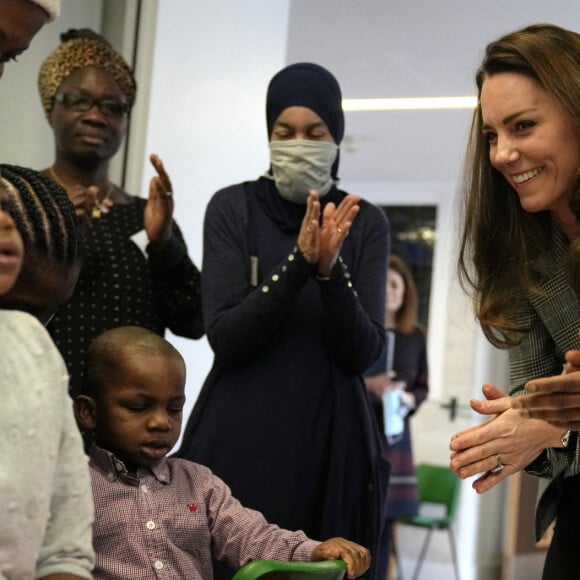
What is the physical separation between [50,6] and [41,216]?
1.30 ft

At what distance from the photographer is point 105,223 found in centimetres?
255

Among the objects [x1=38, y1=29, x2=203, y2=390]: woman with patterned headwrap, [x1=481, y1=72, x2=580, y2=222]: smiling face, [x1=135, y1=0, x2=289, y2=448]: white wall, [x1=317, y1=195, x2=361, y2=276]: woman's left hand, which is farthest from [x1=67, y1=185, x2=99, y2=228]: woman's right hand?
[x1=135, y1=0, x2=289, y2=448]: white wall

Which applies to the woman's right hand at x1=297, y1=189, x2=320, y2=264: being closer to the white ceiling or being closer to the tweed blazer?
the tweed blazer

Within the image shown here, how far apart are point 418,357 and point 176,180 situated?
288 cm

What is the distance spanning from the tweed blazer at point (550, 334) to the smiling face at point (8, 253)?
4.08 feet

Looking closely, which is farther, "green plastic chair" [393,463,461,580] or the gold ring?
"green plastic chair" [393,463,461,580]

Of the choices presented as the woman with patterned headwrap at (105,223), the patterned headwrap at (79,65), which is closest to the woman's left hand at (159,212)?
the woman with patterned headwrap at (105,223)

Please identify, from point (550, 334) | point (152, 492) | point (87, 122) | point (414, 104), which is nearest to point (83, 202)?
point (87, 122)

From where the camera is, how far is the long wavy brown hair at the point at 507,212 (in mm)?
2043

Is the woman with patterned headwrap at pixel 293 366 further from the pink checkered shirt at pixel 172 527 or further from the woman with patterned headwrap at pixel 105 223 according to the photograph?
the pink checkered shirt at pixel 172 527

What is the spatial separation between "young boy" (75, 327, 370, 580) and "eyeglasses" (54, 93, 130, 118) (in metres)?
0.86

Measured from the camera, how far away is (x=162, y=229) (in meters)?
2.50

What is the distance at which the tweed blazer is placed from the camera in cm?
210

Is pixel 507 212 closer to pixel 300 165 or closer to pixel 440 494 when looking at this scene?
pixel 300 165
